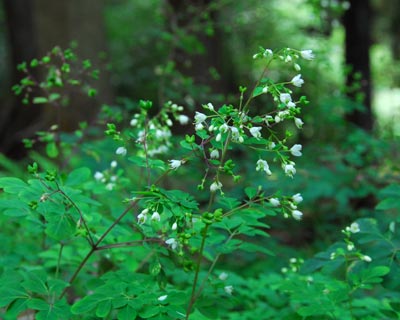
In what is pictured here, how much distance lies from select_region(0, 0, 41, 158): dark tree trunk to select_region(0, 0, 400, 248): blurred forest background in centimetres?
2

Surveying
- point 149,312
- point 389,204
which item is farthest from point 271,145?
point 389,204

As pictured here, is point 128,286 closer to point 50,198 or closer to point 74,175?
point 50,198

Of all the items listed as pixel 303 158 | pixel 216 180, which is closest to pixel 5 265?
pixel 216 180

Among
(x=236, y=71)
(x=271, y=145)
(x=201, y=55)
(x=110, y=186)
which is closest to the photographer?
(x=271, y=145)

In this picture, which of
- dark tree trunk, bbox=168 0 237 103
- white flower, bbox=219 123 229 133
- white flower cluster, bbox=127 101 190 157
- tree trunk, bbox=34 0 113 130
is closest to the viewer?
white flower, bbox=219 123 229 133

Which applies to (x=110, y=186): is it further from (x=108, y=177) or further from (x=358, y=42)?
(x=358, y=42)

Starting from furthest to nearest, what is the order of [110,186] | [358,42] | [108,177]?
[358,42] < [108,177] < [110,186]

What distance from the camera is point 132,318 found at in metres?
1.55

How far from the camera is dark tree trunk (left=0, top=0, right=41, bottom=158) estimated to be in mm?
7719

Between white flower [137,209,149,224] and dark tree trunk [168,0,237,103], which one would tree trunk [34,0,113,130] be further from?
white flower [137,209,149,224]

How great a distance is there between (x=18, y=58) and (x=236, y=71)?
460cm

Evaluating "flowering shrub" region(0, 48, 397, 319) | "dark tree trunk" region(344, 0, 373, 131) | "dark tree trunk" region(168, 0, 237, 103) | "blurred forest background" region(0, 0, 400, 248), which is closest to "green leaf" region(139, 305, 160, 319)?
"flowering shrub" region(0, 48, 397, 319)

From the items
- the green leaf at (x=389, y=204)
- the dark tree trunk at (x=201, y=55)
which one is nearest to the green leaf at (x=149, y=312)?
the green leaf at (x=389, y=204)

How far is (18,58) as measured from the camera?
26.3 ft
